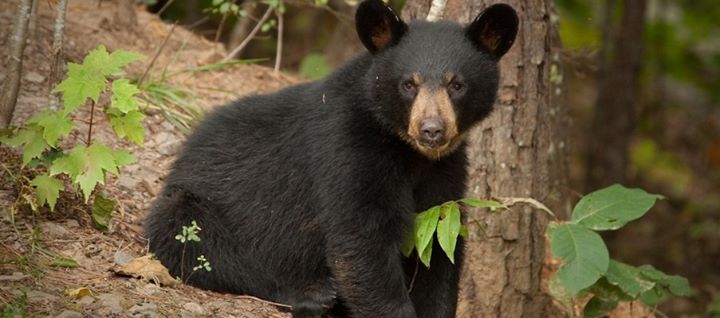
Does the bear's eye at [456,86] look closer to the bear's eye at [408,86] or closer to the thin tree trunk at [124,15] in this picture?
the bear's eye at [408,86]

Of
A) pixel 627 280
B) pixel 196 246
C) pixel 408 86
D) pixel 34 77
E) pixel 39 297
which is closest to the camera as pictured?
pixel 39 297

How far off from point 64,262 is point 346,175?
139cm

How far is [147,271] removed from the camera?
16.6 ft

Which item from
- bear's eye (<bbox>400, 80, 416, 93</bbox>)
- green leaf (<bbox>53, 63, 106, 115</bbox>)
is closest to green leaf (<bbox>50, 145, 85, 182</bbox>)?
Result: green leaf (<bbox>53, 63, 106, 115</bbox>)

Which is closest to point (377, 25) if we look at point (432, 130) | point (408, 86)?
point (408, 86)

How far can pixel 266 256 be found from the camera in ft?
18.4

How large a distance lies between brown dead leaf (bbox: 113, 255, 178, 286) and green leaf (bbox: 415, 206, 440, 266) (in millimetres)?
1228

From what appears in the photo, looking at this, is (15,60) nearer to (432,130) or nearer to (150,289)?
(150,289)

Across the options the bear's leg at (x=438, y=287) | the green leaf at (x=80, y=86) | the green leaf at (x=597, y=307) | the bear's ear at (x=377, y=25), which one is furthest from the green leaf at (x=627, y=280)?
the green leaf at (x=80, y=86)

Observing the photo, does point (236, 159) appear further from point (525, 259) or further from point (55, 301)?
point (525, 259)

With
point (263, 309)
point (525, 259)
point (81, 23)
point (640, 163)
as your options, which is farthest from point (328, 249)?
point (640, 163)

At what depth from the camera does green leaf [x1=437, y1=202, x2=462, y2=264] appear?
4.89 metres

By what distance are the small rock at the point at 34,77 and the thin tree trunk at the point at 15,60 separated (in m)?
1.21

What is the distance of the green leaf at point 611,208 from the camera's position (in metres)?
5.50
